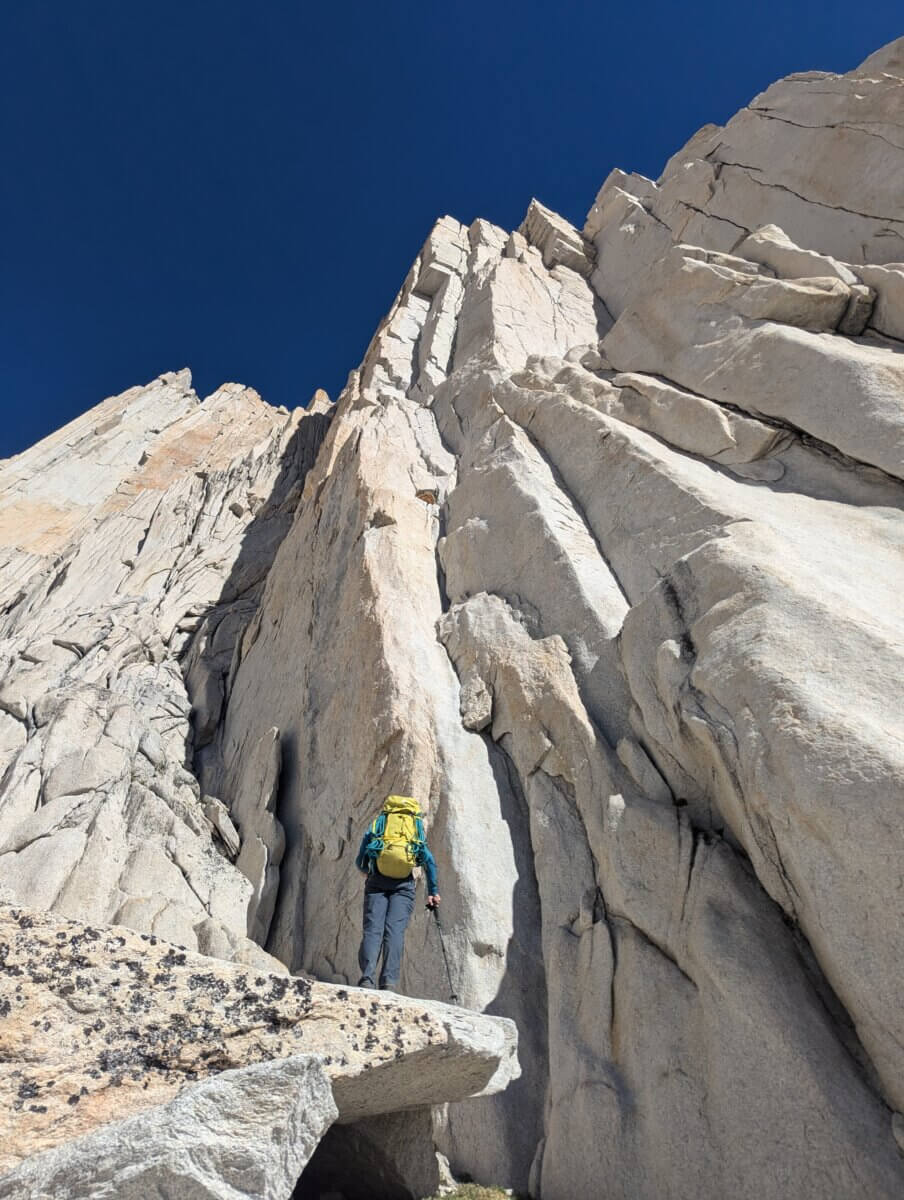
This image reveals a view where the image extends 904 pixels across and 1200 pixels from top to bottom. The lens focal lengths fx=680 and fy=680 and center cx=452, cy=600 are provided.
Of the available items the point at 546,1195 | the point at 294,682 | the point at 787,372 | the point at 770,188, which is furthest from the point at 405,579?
the point at 770,188

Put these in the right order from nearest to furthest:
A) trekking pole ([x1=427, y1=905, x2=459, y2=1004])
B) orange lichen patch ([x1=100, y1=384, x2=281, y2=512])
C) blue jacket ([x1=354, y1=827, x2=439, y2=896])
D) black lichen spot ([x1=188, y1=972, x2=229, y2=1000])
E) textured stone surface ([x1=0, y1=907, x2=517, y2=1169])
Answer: textured stone surface ([x1=0, y1=907, x2=517, y2=1169]), black lichen spot ([x1=188, y1=972, x2=229, y2=1000]), blue jacket ([x1=354, y1=827, x2=439, y2=896]), trekking pole ([x1=427, y1=905, x2=459, y2=1004]), orange lichen patch ([x1=100, y1=384, x2=281, y2=512])

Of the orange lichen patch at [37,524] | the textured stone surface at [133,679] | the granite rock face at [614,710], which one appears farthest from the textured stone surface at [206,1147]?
the orange lichen patch at [37,524]

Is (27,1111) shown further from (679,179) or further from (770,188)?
(679,179)

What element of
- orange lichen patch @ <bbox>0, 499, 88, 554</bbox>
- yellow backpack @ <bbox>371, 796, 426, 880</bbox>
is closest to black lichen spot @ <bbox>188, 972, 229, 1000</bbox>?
yellow backpack @ <bbox>371, 796, 426, 880</bbox>

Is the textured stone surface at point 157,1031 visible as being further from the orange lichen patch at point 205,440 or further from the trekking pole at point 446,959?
the orange lichen patch at point 205,440

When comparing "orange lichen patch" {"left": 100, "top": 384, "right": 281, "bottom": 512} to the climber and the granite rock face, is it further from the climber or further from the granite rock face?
the climber

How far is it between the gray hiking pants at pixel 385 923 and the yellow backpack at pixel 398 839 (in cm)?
18

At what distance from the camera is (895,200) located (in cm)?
2102

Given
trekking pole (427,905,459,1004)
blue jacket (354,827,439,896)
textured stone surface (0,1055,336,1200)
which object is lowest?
textured stone surface (0,1055,336,1200)

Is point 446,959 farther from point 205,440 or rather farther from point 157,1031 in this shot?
point 205,440

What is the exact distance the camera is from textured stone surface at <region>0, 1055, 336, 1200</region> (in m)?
4.11

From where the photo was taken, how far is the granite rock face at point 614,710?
23.9 feet

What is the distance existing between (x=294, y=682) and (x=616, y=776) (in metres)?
12.6

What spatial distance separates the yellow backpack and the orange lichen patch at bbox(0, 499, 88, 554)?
1950 inches
